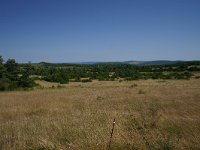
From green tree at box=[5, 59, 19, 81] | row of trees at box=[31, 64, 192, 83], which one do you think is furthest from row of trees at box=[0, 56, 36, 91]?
row of trees at box=[31, 64, 192, 83]

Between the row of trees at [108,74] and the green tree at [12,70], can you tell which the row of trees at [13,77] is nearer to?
the green tree at [12,70]

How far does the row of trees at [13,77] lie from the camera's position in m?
37.8

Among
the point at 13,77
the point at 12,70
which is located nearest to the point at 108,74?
the point at 12,70

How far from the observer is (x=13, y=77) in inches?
1751

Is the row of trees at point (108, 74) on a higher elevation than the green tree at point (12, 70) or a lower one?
lower

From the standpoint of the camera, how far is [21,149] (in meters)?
6.09

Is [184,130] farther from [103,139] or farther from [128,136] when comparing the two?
[103,139]

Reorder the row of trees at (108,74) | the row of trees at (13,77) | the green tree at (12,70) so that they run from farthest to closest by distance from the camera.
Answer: the row of trees at (108,74) → the green tree at (12,70) → the row of trees at (13,77)

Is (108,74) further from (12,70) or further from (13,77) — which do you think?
(13,77)

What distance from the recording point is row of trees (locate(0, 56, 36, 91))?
37750 millimetres

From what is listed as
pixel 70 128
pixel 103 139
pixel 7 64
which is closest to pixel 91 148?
pixel 103 139

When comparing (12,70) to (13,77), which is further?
(12,70)

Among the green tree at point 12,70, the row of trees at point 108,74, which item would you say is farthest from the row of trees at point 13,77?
the row of trees at point 108,74

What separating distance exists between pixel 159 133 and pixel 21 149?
3.74 meters
